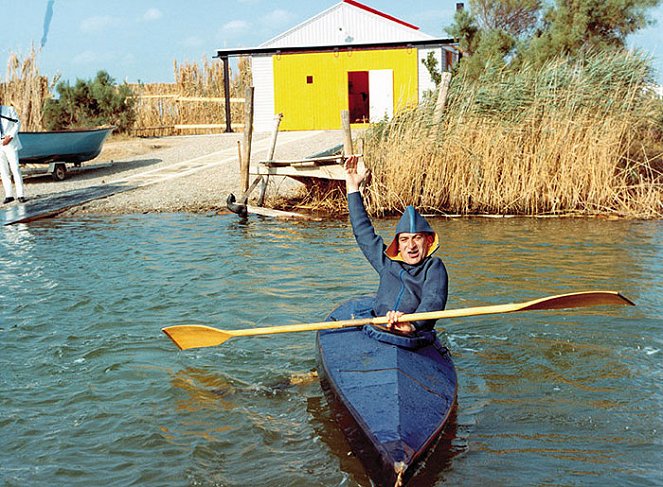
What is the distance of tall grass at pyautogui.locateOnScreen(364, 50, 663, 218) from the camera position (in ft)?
42.2

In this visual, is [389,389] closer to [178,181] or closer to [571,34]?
[178,181]

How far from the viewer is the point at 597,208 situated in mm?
13109

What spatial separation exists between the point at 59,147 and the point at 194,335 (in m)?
13.5

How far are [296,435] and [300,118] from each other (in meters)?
23.8

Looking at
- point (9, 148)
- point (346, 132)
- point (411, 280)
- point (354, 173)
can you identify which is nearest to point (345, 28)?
point (9, 148)

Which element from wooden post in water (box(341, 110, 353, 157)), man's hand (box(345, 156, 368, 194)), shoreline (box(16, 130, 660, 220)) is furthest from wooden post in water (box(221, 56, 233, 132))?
man's hand (box(345, 156, 368, 194))

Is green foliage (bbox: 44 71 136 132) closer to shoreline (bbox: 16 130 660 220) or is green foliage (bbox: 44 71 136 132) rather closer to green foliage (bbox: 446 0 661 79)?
shoreline (bbox: 16 130 660 220)

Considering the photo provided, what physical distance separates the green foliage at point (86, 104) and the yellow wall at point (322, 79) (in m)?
5.58

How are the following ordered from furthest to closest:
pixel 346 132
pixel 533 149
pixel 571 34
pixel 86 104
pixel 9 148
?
pixel 86 104, pixel 571 34, pixel 9 148, pixel 533 149, pixel 346 132

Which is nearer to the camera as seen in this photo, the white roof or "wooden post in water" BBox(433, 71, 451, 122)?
"wooden post in water" BBox(433, 71, 451, 122)

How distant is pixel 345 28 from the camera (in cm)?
2858

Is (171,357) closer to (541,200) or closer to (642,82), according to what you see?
(541,200)

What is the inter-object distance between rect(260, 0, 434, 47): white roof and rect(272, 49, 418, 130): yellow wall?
84 centimetres

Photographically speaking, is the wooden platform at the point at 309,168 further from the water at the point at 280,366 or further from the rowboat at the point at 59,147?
the rowboat at the point at 59,147
